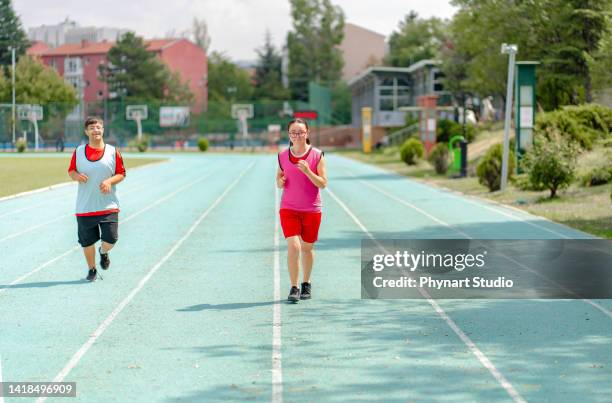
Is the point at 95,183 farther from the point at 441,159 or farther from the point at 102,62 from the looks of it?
the point at 102,62

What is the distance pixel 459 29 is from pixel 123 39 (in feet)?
209

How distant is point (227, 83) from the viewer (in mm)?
124125

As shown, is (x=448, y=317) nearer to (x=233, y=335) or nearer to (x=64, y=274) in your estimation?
(x=233, y=335)

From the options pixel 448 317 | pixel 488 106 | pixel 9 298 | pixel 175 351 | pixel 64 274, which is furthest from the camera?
pixel 488 106

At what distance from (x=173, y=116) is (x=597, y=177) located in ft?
213

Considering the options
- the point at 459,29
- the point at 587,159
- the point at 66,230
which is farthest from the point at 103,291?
the point at 459,29

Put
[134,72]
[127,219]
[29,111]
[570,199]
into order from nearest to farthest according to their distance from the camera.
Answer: [127,219] → [570,199] → [29,111] → [134,72]

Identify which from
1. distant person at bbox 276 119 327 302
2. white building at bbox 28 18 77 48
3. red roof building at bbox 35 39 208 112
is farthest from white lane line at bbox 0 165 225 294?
white building at bbox 28 18 77 48

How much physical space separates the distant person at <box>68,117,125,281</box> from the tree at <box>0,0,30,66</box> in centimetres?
9880

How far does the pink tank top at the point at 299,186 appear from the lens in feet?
29.8

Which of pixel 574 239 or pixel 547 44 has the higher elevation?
pixel 547 44

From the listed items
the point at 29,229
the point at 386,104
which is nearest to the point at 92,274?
the point at 29,229

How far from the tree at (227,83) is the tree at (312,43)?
29.7 feet

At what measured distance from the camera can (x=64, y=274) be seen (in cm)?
1138
